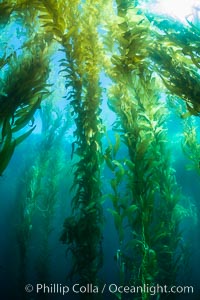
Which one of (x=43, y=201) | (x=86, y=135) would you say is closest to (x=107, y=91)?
(x=86, y=135)

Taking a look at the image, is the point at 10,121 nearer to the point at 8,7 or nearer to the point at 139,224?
the point at 8,7

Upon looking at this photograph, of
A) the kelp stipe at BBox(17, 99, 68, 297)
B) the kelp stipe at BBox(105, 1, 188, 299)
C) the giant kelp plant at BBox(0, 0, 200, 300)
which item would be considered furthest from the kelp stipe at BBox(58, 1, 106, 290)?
the kelp stipe at BBox(17, 99, 68, 297)

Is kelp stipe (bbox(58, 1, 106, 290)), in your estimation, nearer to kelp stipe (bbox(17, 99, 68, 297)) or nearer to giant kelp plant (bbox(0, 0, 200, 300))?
giant kelp plant (bbox(0, 0, 200, 300))

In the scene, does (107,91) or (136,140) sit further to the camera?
(107,91)

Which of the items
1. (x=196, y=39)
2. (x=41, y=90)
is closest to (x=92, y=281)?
(x=41, y=90)

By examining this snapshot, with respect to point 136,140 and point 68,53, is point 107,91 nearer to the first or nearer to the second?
point 68,53

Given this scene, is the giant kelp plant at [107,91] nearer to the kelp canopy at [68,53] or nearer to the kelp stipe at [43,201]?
the kelp canopy at [68,53]

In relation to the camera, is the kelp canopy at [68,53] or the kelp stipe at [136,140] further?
the kelp stipe at [136,140]

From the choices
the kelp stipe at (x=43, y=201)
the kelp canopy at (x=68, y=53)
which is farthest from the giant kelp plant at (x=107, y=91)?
the kelp stipe at (x=43, y=201)

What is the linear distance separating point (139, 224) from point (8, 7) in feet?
10.7

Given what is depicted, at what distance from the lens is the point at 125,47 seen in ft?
11.8

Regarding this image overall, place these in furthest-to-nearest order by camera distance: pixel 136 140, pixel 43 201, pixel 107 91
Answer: pixel 43 201
pixel 107 91
pixel 136 140

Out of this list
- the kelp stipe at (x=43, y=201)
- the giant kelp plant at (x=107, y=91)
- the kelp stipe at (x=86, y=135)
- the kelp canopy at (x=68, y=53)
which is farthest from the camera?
the kelp stipe at (x=43, y=201)

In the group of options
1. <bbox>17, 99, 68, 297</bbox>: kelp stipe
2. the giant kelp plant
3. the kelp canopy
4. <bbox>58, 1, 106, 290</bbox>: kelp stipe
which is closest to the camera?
the kelp canopy
